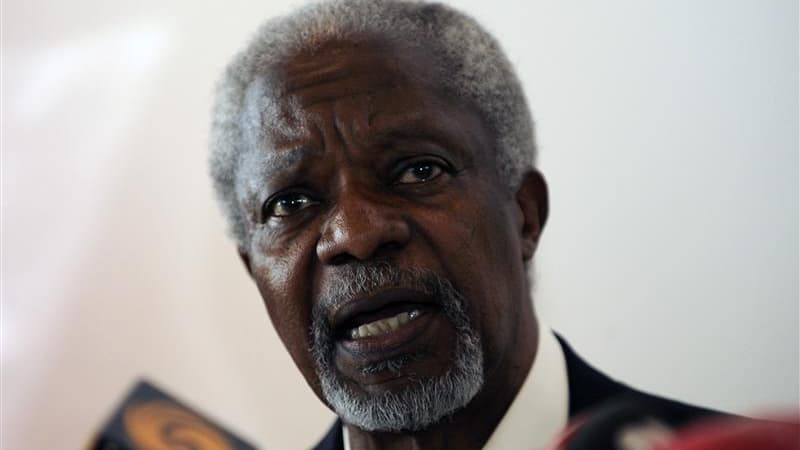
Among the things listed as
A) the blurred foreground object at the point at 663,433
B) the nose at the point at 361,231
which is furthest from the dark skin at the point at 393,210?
the blurred foreground object at the point at 663,433

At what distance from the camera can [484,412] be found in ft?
3.48

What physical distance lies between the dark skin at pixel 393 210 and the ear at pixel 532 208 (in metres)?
0.01

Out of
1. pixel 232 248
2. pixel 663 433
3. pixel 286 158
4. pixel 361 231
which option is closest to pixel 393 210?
pixel 361 231

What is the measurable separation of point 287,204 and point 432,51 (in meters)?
0.26

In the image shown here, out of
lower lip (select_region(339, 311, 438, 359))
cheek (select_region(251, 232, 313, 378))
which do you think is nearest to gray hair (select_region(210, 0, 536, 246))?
cheek (select_region(251, 232, 313, 378))

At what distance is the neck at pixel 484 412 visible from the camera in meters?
1.04

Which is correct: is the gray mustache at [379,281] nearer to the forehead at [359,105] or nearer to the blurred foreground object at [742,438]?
the forehead at [359,105]

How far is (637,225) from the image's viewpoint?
1079 millimetres

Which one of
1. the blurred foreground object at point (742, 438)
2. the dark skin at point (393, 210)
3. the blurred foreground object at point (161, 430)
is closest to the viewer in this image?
the blurred foreground object at point (742, 438)

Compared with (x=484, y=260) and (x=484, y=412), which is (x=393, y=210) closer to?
(x=484, y=260)

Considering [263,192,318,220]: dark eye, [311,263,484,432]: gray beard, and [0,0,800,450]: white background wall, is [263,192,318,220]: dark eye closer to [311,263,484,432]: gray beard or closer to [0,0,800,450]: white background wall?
[311,263,484,432]: gray beard

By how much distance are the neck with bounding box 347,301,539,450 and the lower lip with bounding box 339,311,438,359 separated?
4.5 inches

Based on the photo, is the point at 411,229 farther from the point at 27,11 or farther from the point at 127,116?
the point at 27,11

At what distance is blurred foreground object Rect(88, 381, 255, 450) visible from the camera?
0.88m
